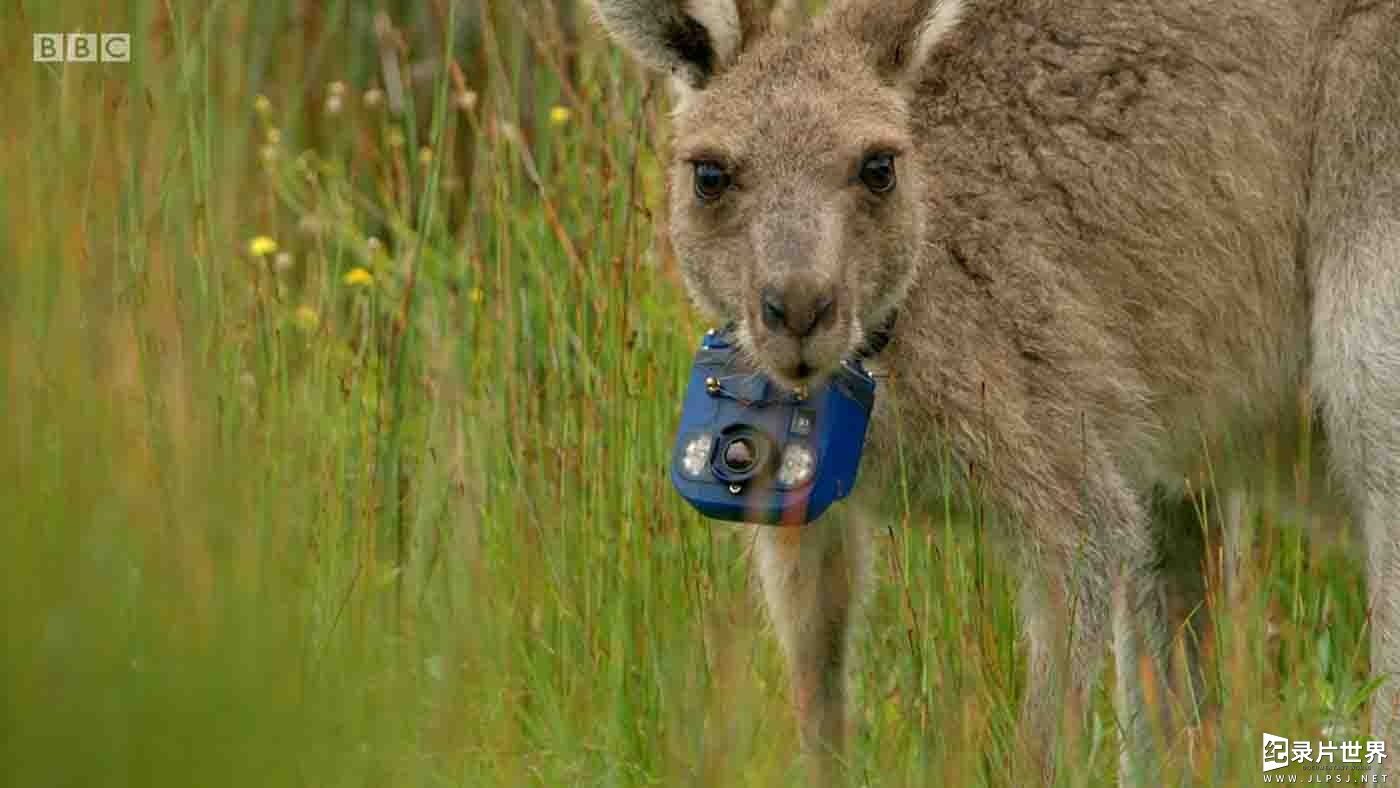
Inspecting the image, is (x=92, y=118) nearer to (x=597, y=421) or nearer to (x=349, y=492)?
(x=349, y=492)

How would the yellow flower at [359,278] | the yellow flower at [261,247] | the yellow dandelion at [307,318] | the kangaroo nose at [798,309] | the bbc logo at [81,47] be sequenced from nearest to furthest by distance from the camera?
the kangaroo nose at [798,309]
the bbc logo at [81,47]
the yellow dandelion at [307,318]
the yellow flower at [261,247]
the yellow flower at [359,278]

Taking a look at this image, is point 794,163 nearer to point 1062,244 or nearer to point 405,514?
point 1062,244

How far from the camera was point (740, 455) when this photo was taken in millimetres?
5055

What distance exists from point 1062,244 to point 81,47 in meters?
2.45

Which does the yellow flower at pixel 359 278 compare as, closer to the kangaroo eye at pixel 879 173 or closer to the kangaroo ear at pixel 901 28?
the kangaroo ear at pixel 901 28

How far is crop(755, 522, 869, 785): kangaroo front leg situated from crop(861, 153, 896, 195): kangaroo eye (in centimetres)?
83

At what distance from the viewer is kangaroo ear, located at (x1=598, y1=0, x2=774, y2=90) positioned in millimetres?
5352

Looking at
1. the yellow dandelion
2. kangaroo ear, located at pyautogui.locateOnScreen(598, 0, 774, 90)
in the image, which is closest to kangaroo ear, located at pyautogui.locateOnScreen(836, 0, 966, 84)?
kangaroo ear, located at pyautogui.locateOnScreen(598, 0, 774, 90)

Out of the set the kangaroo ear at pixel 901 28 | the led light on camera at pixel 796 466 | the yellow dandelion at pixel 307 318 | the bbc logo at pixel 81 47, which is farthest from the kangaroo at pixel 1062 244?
the yellow dandelion at pixel 307 318

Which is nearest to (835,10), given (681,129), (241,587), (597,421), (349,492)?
(681,129)

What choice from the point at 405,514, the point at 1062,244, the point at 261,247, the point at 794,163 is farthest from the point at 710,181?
the point at 261,247

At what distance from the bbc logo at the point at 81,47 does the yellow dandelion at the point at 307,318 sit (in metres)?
0.93

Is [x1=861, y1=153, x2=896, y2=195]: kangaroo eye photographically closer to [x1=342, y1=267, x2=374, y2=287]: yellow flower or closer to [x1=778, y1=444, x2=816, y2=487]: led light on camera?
[x1=778, y1=444, x2=816, y2=487]: led light on camera

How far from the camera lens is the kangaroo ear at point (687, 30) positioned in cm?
535
